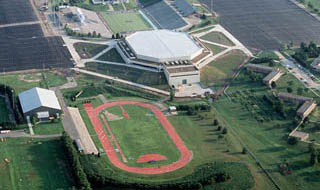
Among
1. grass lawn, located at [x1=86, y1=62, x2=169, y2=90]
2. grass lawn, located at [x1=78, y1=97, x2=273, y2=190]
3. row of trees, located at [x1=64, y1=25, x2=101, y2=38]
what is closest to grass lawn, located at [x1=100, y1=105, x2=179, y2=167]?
grass lawn, located at [x1=78, y1=97, x2=273, y2=190]

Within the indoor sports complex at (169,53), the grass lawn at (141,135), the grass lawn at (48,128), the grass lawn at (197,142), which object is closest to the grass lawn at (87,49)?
the indoor sports complex at (169,53)

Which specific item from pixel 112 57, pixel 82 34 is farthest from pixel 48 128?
Result: pixel 82 34

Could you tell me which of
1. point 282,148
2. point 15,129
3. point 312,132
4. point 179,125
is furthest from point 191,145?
point 15,129

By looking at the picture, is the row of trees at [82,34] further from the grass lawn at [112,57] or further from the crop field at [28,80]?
the crop field at [28,80]

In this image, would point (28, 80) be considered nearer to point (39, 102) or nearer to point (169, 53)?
point (39, 102)

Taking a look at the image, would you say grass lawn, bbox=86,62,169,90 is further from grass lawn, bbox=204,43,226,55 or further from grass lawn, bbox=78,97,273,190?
grass lawn, bbox=204,43,226,55

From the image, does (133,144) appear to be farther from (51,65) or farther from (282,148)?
(51,65)

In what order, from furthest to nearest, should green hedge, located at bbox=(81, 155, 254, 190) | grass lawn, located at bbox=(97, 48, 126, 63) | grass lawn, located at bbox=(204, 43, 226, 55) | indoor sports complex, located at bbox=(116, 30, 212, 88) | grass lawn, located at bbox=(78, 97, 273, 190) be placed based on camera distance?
grass lawn, located at bbox=(204, 43, 226, 55) → grass lawn, located at bbox=(97, 48, 126, 63) → indoor sports complex, located at bbox=(116, 30, 212, 88) → grass lawn, located at bbox=(78, 97, 273, 190) → green hedge, located at bbox=(81, 155, 254, 190)
